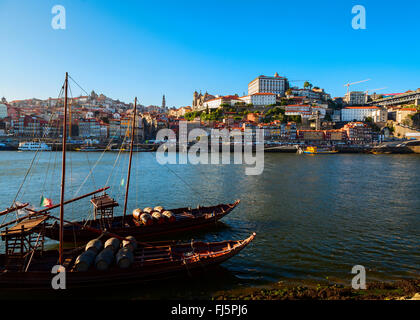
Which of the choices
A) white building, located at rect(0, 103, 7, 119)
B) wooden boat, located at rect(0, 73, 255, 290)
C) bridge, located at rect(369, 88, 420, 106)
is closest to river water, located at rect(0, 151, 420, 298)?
wooden boat, located at rect(0, 73, 255, 290)

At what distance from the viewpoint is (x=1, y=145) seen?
247ft

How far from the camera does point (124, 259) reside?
8.31 metres

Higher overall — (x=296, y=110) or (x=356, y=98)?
(x=356, y=98)

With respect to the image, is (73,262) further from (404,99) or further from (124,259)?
(404,99)

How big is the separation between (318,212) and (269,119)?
84.7 metres

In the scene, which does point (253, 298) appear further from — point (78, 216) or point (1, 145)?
point (1, 145)

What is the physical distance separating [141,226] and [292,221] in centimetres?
867

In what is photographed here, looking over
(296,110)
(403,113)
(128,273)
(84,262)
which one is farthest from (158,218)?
(403,113)

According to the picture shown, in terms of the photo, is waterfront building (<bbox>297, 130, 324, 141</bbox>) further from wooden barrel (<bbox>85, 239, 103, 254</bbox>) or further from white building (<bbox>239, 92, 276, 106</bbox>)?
wooden barrel (<bbox>85, 239, 103, 254</bbox>)

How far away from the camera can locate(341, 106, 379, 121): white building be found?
349 feet

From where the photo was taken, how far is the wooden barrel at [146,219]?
1222 cm

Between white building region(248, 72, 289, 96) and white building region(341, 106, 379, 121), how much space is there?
92.1 feet

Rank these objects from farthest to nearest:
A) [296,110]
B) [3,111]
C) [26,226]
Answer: [3,111] → [296,110] → [26,226]
